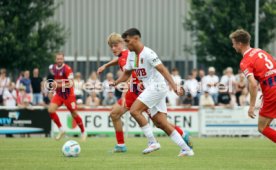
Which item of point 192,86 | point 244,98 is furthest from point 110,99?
point 244,98

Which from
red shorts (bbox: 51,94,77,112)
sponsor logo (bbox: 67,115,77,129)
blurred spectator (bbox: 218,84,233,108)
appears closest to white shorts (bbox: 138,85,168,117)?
red shorts (bbox: 51,94,77,112)

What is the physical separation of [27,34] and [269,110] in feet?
65.8

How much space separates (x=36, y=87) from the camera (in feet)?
95.8

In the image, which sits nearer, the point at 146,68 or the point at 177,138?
the point at 177,138

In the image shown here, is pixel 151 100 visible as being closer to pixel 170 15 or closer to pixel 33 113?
pixel 33 113

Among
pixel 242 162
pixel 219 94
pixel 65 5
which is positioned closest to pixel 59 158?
pixel 242 162

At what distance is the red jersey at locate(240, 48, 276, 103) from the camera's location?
1500 cm

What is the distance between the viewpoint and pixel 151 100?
16.0 metres

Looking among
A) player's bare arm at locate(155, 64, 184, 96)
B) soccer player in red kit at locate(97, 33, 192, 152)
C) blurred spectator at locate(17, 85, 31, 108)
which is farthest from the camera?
blurred spectator at locate(17, 85, 31, 108)

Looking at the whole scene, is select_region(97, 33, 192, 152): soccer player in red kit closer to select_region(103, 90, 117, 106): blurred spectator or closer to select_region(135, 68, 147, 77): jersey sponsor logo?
select_region(135, 68, 147, 77): jersey sponsor logo

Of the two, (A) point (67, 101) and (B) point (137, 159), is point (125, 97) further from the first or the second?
(A) point (67, 101)

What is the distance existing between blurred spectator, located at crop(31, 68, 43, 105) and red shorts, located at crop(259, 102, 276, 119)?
14874 millimetres

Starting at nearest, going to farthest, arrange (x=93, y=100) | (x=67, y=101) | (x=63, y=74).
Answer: (x=63, y=74)
(x=67, y=101)
(x=93, y=100)

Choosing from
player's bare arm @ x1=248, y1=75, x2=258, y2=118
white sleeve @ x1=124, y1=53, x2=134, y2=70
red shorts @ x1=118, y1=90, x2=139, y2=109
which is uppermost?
white sleeve @ x1=124, y1=53, x2=134, y2=70
